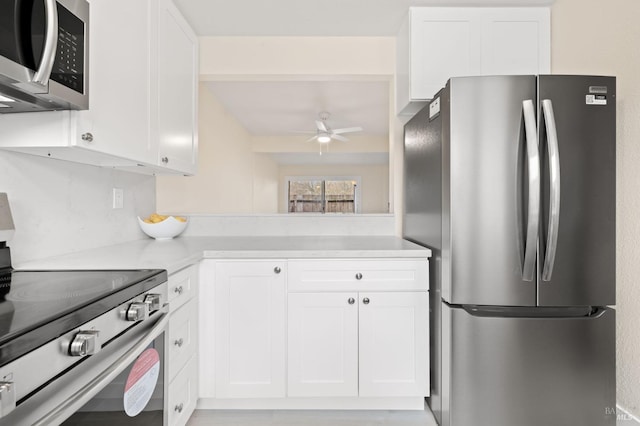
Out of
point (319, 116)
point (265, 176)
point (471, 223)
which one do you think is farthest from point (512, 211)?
point (265, 176)

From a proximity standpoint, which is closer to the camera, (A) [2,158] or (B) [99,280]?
(B) [99,280]

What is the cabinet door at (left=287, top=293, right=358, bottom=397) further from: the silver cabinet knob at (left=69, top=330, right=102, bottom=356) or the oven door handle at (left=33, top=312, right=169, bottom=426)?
the silver cabinet knob at (left=69, top=330, right=102, bottom=356)

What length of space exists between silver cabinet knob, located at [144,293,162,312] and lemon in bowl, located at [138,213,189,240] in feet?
3.57

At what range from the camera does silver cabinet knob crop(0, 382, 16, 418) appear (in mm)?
578

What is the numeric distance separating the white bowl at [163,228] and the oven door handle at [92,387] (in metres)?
1.20

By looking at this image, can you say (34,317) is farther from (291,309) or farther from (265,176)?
(265,176)

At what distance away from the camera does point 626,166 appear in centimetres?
152

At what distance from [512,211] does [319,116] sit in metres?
3.97

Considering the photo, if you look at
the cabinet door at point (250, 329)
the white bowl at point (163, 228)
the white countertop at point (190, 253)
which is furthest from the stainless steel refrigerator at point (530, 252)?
the white bowl at point (163, 228)

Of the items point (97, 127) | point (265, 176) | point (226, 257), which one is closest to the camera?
point (97, 127)

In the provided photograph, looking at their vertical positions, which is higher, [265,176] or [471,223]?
[265,176]

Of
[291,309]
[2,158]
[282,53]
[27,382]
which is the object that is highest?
[282,53]

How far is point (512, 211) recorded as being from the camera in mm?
1405

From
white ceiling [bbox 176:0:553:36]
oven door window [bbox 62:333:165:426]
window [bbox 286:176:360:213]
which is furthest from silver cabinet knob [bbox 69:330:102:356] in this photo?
window [bbox 286:176:360:213]
